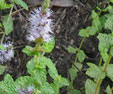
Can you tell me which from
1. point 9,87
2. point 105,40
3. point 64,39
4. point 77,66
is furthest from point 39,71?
point 64,39

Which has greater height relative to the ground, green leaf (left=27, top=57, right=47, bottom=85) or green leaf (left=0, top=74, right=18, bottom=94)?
green leaf (left=27, top=57, right=47, bottom=85)

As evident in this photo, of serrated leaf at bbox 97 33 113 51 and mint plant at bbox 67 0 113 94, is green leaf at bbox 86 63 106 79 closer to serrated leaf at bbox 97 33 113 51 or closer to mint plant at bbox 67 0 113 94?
mint plant at bbox 67 0 113 94

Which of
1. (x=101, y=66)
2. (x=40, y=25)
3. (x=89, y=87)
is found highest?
(x=40, y=25)

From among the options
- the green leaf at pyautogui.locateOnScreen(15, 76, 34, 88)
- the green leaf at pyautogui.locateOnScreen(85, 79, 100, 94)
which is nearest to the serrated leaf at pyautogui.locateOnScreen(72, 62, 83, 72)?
the green leaf at pyautogui.locateOnScreen(85, 79, 100, 94)

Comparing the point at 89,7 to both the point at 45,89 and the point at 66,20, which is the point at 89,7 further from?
the point at 45,89

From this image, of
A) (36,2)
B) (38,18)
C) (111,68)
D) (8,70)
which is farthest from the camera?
(36,2)

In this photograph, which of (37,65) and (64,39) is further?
(64,39)

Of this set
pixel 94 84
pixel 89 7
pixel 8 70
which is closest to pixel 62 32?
pixel 89 7

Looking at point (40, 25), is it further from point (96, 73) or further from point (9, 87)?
point (96, 73)

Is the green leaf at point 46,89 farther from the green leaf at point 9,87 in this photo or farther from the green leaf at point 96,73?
the green leaf at point 96,73
